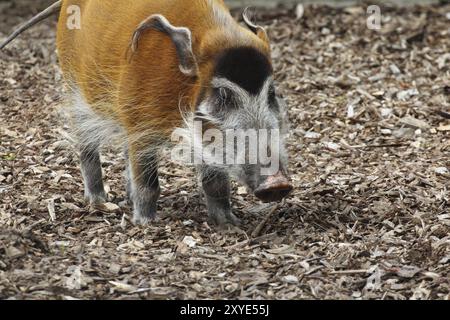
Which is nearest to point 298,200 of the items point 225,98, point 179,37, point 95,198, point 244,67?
point 225,98

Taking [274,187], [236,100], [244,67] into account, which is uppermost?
[244,67]

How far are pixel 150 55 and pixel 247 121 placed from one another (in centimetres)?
69

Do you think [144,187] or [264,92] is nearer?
[264,92]

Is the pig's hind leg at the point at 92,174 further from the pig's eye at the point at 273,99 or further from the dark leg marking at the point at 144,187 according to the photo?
the pig's eye at the point at 273,99

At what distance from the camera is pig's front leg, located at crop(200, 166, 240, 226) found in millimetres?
5730

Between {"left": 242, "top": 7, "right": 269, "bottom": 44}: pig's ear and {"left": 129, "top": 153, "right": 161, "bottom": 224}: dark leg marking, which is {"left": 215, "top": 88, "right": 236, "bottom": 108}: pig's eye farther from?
{"left": 129, "top": 153, "right": 161, "bottom": 224}: dark leg marking

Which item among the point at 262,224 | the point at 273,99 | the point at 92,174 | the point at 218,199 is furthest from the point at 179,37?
the point at 92,174

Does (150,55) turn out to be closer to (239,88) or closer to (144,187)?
(239,88)

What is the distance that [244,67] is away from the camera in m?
5.09

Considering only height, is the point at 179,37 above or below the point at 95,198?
above

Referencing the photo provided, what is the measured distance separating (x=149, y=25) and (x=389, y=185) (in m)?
2.07

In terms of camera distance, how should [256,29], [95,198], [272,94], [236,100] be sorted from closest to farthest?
[236,100] → [272,94] → [256,29] → [95,198]

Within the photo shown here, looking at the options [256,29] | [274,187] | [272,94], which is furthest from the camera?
[256,29]

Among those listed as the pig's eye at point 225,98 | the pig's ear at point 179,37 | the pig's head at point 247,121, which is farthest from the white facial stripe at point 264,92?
the pig's ear at point 179,37
